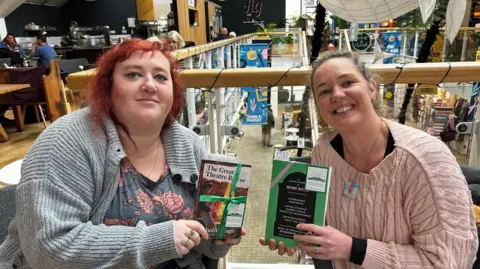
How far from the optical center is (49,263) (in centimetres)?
92

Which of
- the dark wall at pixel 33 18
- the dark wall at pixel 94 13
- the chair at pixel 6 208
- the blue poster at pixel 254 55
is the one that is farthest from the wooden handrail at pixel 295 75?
the dark wall at pixel 94 13

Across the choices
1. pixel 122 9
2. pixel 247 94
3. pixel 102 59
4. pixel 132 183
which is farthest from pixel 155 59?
pixel 122 9

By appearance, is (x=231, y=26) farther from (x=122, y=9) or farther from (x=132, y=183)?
(x=132, y=183)

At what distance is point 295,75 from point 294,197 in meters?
0.63

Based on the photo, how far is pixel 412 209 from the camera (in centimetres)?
98

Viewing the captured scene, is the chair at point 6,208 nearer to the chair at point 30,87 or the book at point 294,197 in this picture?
the book at point 294,197

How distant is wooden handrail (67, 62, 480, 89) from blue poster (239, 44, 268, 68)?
303cm

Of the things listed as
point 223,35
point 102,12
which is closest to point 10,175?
point 223,35

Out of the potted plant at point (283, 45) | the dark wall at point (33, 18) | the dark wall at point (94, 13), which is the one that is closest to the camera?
the potted plant at point (283, 45)

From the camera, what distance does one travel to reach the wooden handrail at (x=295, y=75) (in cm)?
141

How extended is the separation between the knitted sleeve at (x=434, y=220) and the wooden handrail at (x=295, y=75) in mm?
514

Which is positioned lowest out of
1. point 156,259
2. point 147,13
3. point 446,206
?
point 156,259

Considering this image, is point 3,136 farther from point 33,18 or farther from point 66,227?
point 33,18

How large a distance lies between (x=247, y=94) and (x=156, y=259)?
3.45ft
